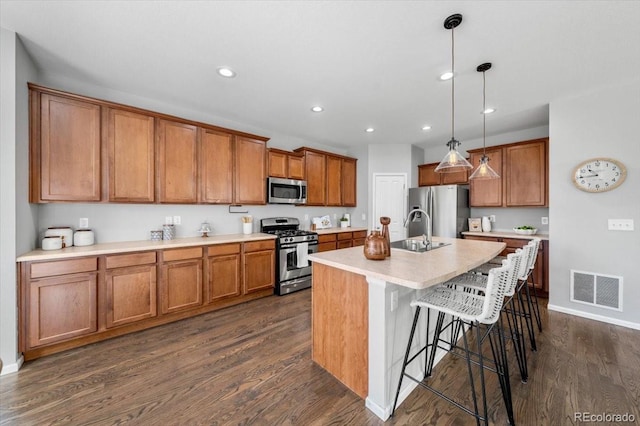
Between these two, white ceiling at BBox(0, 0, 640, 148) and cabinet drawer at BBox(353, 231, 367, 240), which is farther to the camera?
cabinet drawer at BBox(353, 231, 367, 240)

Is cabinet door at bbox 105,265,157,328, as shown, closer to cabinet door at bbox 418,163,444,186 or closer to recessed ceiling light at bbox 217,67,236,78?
recessed ceiling light at bbox 217,67,236,78

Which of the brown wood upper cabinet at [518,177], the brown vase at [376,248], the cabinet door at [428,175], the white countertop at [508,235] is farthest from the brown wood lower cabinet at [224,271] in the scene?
the brown wood upper cabinet at [518,177]

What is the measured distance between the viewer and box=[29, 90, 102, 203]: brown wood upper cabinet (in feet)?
7.68

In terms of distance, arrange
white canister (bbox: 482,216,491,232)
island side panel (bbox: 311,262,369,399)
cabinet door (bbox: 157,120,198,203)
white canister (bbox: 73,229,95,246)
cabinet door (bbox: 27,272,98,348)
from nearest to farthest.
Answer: island side panel (bbox: 311,262,369,399), cabinet door (bbox: 27,272,98,348), white canister (bbox: 73,229,95,246), cabinet door (bbox: 157,120,198,203), white canister (bbox: 482,216,491,232)

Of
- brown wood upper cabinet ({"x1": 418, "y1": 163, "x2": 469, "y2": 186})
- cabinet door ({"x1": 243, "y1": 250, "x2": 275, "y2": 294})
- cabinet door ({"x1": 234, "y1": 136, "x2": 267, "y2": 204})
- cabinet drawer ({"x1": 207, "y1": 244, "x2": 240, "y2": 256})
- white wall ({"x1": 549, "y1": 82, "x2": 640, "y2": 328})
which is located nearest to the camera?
white wall ({"x1": 549, "y1": 82, "x2": 640, "y2": 328})

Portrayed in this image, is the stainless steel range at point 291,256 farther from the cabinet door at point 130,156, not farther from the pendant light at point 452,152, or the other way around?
the pendant light at point 452,152

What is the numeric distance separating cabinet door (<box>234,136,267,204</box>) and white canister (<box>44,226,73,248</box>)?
1764mm

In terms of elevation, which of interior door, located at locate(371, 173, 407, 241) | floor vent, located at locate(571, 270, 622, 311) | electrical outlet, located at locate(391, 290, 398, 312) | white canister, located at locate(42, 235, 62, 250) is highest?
interior door, located at locate(371, 173, 407, 241)

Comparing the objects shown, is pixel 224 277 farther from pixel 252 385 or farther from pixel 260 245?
pixel 252 385

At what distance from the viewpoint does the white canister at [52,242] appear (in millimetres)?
2414

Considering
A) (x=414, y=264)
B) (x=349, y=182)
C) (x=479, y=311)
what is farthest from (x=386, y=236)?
(x=349, y=182)

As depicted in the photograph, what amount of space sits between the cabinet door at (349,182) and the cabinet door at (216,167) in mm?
2417

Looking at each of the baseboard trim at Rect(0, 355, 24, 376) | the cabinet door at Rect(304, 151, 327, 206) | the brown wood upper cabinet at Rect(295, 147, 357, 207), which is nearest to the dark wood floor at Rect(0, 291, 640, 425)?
the baseboard trim at Rect(0, 355, 24, 376)

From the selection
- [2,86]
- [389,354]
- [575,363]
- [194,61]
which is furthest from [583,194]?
[2,86]
